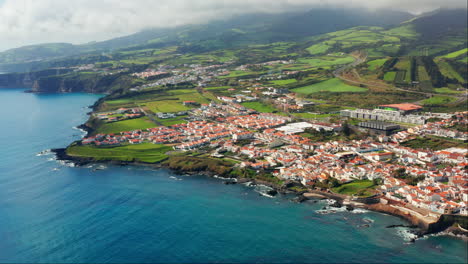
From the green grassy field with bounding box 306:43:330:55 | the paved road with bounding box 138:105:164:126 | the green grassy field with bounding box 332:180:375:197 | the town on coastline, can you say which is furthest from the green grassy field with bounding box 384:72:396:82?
the green grassy field with bounding box 332:180:375:197

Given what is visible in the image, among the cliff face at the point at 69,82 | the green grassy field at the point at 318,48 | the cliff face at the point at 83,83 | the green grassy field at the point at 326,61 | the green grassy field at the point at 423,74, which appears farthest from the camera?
the green grassy field at the point at 318,48

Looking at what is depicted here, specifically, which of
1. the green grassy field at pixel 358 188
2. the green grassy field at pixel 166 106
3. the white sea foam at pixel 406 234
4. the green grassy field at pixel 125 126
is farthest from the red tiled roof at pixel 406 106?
the green grassy field at pixel 125 126

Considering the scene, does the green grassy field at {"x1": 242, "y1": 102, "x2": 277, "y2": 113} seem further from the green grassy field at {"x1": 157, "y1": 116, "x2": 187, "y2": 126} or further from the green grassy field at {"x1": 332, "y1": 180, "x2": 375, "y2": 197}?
the green grassy field at {"x1": 332, "y1": 180, "x2": 375, "y2": 197}

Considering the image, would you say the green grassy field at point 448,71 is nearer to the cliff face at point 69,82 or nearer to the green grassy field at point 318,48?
the green grassy field at point 318,48

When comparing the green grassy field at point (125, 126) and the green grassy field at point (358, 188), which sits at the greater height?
the green grassy field at point (125, 126)

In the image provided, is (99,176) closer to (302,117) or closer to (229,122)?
(229,122)

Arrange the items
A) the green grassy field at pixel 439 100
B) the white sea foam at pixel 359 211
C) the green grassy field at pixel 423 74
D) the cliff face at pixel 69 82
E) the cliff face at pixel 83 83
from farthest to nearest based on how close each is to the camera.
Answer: the cliff face at pixel 69 82
the cliff face at pixel 83 83
the green grassy field at pixel 423 74
the green grassy field at pixel 439 100
the white sea foam at pixel 359 211

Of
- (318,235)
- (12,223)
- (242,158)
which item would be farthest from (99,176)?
(318,235)
